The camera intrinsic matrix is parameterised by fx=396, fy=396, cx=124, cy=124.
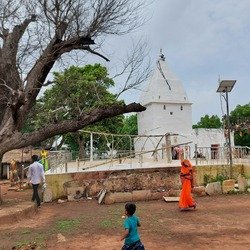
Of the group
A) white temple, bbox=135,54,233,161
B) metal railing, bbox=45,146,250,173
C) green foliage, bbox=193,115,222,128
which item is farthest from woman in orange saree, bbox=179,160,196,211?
green foliage, bbox=193,115,222,128

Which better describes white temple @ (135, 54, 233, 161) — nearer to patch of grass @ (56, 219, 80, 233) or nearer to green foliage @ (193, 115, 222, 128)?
green foliage @ (193, 115, 222, 128)

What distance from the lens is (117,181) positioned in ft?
48.7

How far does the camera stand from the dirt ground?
7.68 m

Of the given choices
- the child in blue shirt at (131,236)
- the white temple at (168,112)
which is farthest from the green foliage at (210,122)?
the child in blue shirt at (131,236)

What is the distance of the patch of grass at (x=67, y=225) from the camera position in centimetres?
916

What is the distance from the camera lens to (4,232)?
913 cm

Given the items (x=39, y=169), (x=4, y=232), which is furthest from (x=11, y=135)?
(x=4, y=232)

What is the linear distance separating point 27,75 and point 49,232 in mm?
5200

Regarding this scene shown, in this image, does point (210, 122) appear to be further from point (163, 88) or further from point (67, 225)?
point (67, 225)

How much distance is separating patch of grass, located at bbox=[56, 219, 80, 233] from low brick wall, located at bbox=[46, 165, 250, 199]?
4.35m

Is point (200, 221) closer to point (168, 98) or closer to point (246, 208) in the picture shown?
point (246, 208)

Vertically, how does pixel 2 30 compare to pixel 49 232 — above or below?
above

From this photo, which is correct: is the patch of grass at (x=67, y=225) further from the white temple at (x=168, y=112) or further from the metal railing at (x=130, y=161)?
the white temple at (x=168, y=112)

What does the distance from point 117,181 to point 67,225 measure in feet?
17.4
